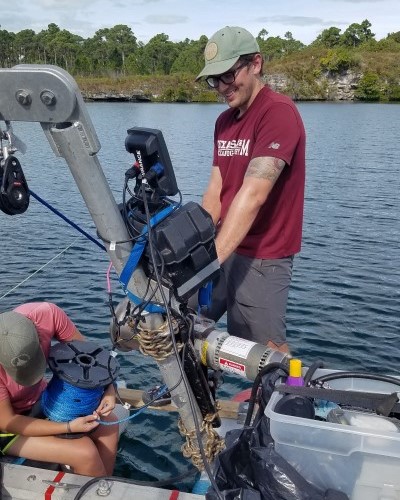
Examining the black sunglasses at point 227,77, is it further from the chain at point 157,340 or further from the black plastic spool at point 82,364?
the black plastic spool at point 82,364

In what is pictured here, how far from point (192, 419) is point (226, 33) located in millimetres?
2295

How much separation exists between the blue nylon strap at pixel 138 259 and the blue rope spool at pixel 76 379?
3.57 feet

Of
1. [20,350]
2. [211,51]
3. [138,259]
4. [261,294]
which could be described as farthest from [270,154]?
[20,350]

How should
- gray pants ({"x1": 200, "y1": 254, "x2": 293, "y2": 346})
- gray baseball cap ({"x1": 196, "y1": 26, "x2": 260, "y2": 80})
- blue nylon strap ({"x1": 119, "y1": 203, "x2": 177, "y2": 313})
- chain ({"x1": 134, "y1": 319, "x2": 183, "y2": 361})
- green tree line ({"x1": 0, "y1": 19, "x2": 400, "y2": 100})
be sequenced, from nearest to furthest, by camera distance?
blue nylon strap ({"x1": 119, "y1": 203, "x2": 177, "y2": 313})
chain ({"x1": 134, "y1": 319, "x2": 183, "y2": 361})
gray baseball cap ({"x1": 196, "y1": 26, "x2": 260, "y2": 80})
gray pants ({"x1": 200, "y1": 254, "x2": 293, "y2": 346})
green tree line ({"x1": 0, "y1": 19, "x2": 400, "y2": 100})

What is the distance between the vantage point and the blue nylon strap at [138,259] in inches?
103

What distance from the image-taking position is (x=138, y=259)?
261 cm

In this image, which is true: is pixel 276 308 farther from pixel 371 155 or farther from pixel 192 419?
pixel 371 155

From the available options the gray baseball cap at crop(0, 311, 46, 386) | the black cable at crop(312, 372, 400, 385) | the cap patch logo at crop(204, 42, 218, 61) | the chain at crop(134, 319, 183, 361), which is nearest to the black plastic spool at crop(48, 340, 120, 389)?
the gray baseball cap at crop(0, 311, 46, 386)

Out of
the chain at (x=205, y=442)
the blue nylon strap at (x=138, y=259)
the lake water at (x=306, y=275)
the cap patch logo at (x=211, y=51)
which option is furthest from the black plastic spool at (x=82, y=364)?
the cap patch logo at (x=211, y=51)

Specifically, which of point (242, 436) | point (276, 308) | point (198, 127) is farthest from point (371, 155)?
point (242, 436)

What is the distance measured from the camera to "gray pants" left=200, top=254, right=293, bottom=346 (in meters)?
4.09

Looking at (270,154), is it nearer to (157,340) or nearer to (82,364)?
(157,340)

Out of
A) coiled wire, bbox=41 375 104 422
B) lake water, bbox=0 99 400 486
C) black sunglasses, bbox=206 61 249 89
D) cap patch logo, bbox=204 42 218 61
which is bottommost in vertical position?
lake water, bbox=0 99 400 486

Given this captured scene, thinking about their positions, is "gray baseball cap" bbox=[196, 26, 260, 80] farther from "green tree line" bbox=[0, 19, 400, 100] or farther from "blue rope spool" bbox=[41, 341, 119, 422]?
"green tree line" bbox=[0, 19, 400, 100]
